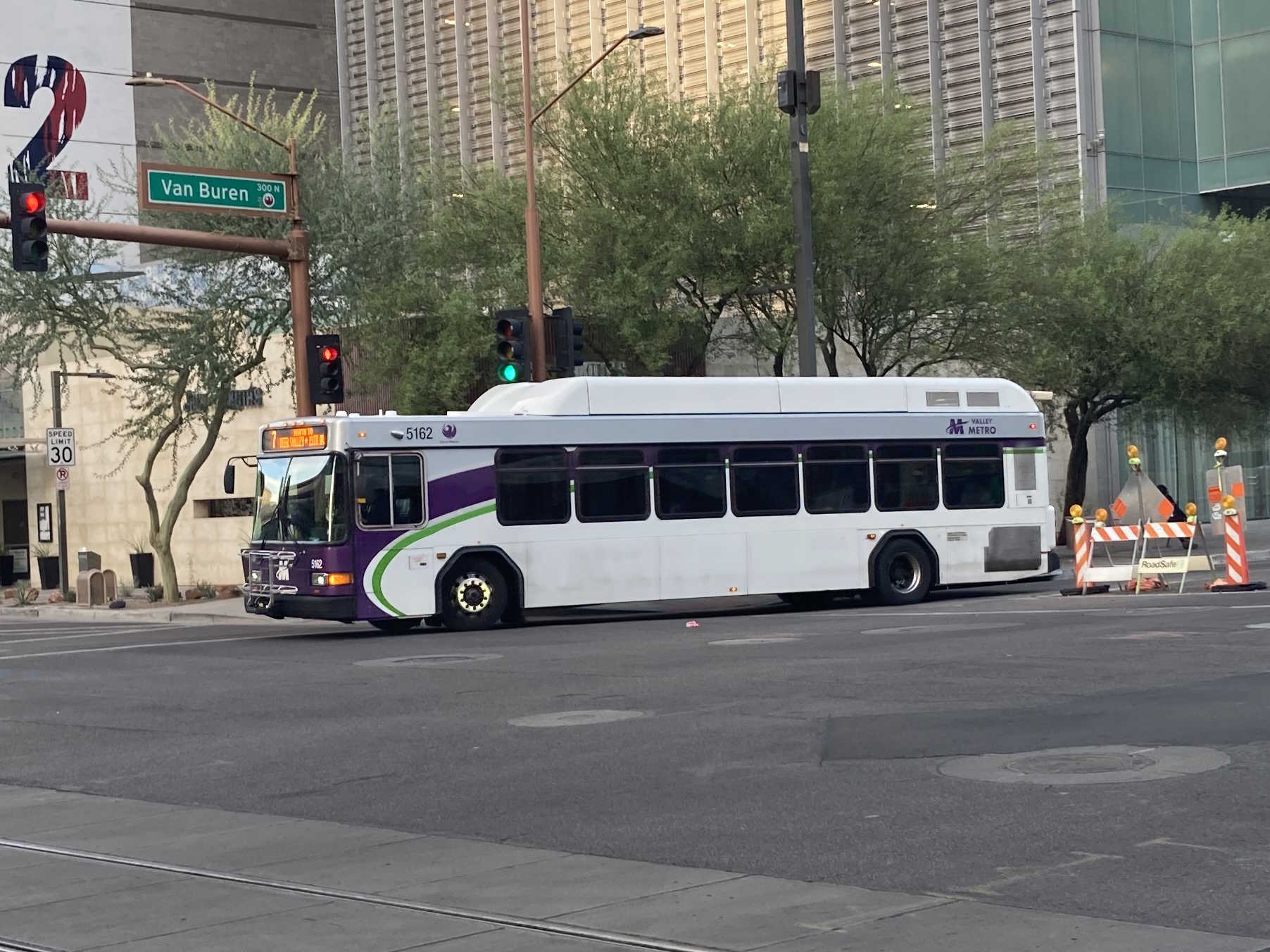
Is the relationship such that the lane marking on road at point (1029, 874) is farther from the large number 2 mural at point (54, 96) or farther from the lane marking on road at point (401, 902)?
the large number 2 mural at point (54, 96)

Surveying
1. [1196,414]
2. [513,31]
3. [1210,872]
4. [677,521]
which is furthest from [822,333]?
[1210,872]

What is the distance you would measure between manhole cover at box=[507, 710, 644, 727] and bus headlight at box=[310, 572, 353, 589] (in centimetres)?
997

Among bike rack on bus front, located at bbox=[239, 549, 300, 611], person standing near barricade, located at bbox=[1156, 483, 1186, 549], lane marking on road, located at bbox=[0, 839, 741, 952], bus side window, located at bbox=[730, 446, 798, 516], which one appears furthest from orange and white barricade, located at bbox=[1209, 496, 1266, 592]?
lane marking on road, located at bbox=[0, 839, 741, 952]

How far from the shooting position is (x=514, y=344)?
26.1 meters

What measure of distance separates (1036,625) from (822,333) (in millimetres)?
17450

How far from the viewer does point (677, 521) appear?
2547 centimetres

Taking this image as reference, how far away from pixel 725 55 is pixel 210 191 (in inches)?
1117

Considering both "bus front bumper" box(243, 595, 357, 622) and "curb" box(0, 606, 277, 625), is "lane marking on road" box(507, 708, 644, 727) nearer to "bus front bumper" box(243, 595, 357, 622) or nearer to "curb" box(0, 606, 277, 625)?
"bus front bumper" box(243, 595, 357, 622)

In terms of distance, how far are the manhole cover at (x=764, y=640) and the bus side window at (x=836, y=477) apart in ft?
20.5

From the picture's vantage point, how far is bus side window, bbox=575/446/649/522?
81.9ft

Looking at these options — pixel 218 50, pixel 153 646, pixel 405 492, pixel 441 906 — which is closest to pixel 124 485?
pixel 153 646

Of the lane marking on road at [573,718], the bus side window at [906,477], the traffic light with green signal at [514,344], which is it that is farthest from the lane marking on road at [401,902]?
the bus side window at [906,477]

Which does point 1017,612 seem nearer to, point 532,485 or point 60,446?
point 532,485

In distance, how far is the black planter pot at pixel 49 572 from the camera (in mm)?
45688
